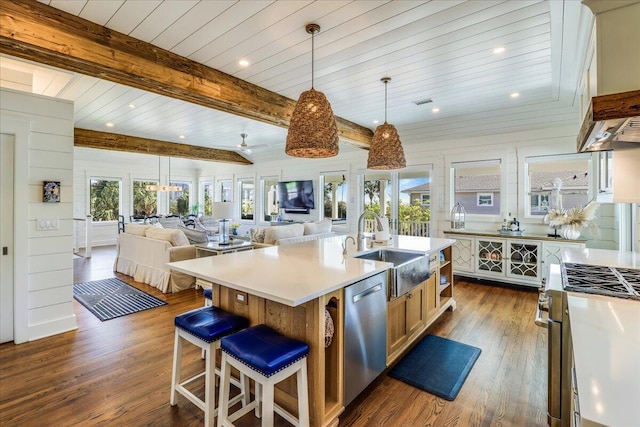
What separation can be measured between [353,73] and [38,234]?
3.76m

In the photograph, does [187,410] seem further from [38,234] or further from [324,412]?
[38,234]

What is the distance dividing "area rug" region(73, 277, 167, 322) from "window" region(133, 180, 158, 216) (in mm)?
5224

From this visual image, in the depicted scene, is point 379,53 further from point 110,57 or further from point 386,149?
point 110,57

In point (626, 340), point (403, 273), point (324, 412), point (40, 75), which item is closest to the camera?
point (626, 340)

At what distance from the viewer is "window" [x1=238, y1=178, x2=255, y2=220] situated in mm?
9477

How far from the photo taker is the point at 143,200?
9.93 metres

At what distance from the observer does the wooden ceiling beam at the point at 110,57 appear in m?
2.08

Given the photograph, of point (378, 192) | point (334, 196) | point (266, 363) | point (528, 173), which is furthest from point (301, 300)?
point (334, 196)

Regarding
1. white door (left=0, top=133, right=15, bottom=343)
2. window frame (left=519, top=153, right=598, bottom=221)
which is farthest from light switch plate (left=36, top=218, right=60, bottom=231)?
window frame (left=519, top=153, right=598, bottom=221)

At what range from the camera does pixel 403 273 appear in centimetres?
248

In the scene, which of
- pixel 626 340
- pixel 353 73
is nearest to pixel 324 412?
pixel 626 340

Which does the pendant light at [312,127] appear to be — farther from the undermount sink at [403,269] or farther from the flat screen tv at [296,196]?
the flat screen tv at [296,196]

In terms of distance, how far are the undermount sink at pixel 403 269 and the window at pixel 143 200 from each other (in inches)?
366

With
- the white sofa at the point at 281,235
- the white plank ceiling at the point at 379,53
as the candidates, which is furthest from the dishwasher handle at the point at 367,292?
the white sofa at the point at 281,235
